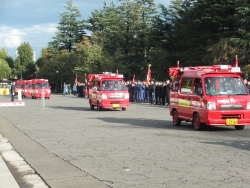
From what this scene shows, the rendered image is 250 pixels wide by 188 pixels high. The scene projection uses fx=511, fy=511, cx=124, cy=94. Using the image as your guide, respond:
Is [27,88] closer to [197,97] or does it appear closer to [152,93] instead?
[152,93]

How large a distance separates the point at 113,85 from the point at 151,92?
9.41 meters

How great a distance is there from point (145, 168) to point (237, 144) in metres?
4.12

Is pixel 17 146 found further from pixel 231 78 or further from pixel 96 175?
pixel 231 78

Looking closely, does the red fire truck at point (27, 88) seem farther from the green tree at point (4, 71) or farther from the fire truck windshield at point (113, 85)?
the green tree at point (4, 71)

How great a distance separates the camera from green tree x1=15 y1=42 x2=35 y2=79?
145875 millimetres

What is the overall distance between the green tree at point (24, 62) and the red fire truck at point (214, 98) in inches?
5041

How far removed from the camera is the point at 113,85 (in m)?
30.1

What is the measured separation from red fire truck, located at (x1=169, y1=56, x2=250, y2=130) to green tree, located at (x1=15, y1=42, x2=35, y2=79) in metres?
128

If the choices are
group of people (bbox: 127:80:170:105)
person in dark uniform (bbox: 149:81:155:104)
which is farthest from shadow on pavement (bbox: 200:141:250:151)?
person in dark uniform (bbox: 149:81:155:104)

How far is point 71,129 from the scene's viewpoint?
60.4ft

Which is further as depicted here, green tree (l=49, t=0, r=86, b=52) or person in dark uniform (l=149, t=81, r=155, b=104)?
green tree (l=49, t=0, r=86, b=52)

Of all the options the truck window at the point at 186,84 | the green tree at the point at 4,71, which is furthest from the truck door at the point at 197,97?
the green tree at the point at 4,71

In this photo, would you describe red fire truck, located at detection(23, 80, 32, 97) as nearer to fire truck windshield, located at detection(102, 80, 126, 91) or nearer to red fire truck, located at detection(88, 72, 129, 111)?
red fire truck, located at detection(88, 72, 129, 111)

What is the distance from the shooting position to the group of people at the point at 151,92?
35875 mm
